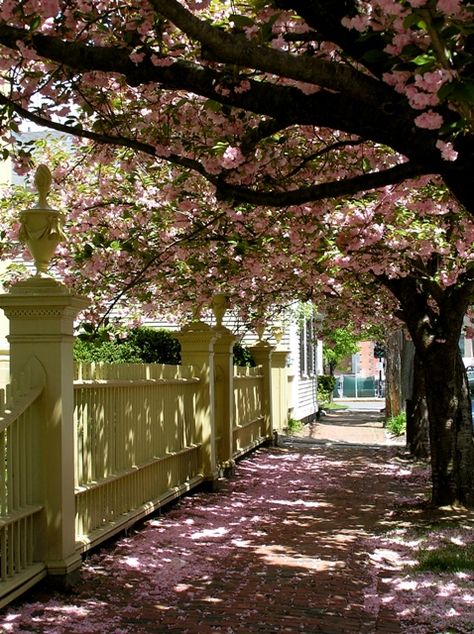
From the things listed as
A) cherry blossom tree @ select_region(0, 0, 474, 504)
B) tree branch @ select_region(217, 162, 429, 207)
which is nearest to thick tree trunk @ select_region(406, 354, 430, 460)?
cherry blossom tree @ select_region(0, 0, 474, 504)

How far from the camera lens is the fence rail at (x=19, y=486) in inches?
206

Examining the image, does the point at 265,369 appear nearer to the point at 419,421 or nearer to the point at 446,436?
the point at 419,421

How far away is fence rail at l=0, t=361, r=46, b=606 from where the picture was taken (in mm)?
5234

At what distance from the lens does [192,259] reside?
8789 mm

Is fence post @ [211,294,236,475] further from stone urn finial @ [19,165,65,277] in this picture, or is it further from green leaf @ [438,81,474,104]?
green leaf @ [438,81,474,104]

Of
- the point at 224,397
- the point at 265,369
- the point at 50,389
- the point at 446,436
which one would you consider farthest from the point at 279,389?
the point at 50,389

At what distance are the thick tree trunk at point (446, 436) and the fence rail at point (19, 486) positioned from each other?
5.62 m

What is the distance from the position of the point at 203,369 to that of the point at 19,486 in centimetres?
550

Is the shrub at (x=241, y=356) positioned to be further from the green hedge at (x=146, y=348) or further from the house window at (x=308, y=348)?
the house window at (x=308, y=348)

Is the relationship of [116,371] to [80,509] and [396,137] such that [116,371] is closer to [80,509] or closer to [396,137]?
[80,509]

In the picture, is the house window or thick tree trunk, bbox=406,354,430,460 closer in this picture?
thick tree trunk, bbox=406,354,430,460

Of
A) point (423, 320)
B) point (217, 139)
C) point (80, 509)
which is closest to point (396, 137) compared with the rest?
point (217, 139)

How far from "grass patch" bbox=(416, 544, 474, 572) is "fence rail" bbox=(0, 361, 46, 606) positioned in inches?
124

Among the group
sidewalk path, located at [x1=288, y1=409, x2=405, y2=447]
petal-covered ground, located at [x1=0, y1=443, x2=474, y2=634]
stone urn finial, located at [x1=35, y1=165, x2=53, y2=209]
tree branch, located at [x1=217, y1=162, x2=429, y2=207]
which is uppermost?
stone urn finial, located at [x1=35, y1=165, x2=53, y2=209]
